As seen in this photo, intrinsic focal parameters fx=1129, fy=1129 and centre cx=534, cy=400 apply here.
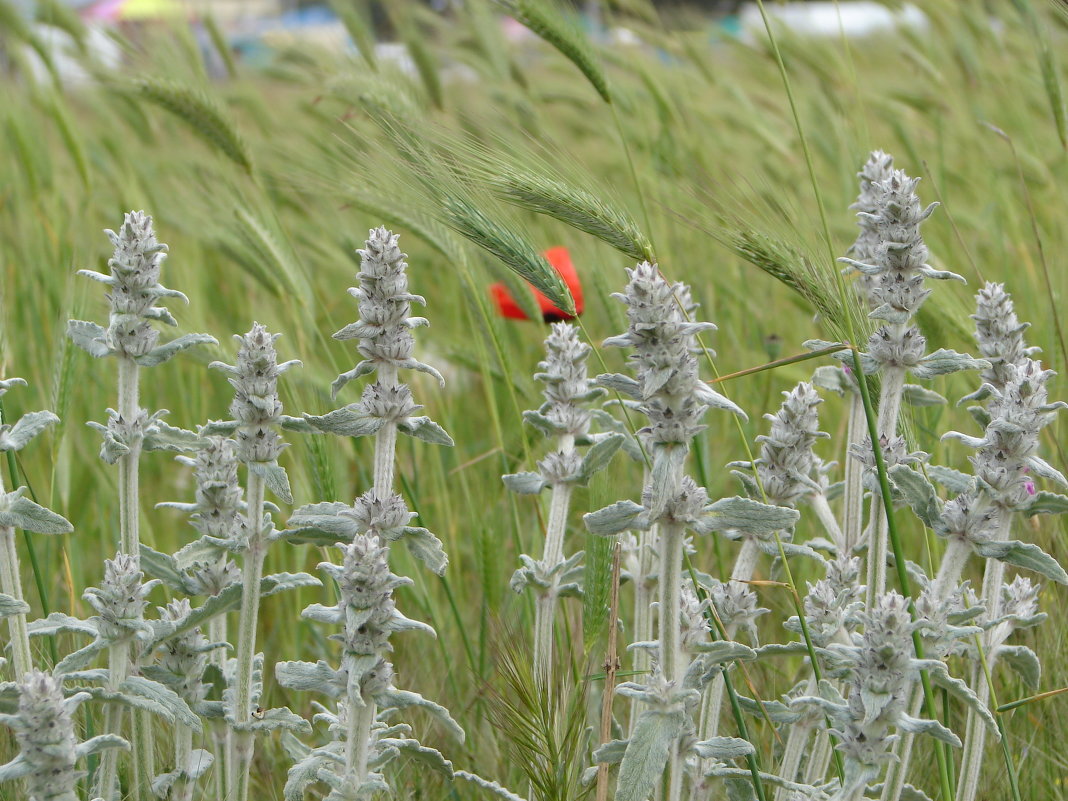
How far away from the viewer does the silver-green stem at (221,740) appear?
1612 millimetres

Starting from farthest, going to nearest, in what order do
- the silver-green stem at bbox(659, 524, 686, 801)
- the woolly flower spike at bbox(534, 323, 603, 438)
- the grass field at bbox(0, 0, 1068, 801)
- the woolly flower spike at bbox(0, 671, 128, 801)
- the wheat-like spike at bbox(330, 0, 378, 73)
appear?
the wheat-like spike at bbox(330, 0, 378, 73)
the grass field at bbox(0, 0, 1068, 801)
the woolly flower spike at bbox(534, 323, 603, 438)
the silver-green stem at bbox(659, 524, 686, 801)
the woolly flower spike at bbox(0, 671, 128, 801)

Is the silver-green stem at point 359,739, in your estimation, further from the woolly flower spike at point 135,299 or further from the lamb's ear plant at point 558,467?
the woolly flower spike at point 135,299

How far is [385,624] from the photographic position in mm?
1345

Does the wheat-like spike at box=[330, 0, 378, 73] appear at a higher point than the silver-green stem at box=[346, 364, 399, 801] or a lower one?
higher

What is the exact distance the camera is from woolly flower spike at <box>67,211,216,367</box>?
1.44m

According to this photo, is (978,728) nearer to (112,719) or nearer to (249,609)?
(249,609)

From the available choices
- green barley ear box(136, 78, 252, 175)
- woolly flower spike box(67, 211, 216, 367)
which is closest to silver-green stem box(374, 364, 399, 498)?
woolly flower spike box(67, 211, 216, 367)

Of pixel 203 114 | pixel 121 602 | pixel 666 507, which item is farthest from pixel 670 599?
pixel 203 114

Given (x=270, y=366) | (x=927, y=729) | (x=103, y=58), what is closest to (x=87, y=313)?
(x=270, y=366)

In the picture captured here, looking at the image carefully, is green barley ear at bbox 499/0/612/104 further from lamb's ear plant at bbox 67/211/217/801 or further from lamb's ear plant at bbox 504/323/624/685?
lamb's ear plant at bbox 67/211/217/801

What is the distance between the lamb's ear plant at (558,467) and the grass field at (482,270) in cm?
6

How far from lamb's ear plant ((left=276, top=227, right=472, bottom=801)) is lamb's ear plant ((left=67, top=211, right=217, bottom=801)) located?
8.3 inches

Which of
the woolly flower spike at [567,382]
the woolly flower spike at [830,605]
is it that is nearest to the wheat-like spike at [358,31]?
the woolly flower spike at [567,382]

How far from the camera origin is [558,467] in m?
1.68
